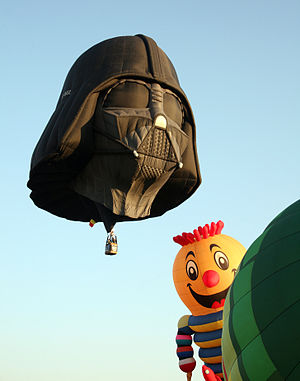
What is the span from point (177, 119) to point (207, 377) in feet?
13.2

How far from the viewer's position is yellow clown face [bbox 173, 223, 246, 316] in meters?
10.5

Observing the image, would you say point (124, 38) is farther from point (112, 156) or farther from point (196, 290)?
point (196, 290)

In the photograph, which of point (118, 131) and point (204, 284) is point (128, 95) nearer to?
point (118, 131)

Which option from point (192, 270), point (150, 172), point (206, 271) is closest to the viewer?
point (150, 172)

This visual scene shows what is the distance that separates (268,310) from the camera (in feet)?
13.4

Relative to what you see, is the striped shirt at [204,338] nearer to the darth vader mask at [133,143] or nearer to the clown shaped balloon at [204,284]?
the clown shaped balloon at [204,284]

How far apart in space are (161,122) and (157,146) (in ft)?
1.21

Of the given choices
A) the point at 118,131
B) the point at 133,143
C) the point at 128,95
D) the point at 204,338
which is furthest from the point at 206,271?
the point at 128,95

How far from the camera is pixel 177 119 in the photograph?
925cm

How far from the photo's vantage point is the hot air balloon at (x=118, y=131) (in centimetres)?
871

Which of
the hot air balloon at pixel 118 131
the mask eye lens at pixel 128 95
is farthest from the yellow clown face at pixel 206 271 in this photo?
the mask eye lens at pixel 128 95

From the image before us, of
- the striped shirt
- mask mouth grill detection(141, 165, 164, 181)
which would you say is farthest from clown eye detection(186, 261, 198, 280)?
mask mouth grill detection(141, 165, 164, 181)

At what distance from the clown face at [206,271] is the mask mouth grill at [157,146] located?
2.49m

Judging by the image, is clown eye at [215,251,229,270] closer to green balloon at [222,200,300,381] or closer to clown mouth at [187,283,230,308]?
clown mouth at [187,283,230,308]
